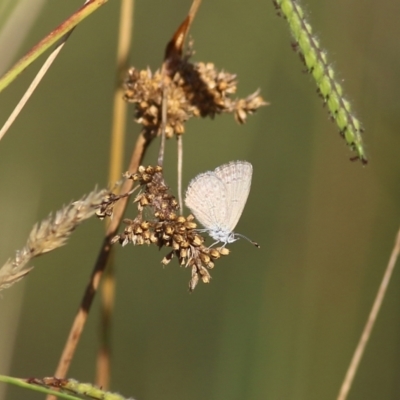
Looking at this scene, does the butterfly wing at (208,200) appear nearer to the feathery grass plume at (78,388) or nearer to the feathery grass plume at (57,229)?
the feathery grass plume at (57,229)

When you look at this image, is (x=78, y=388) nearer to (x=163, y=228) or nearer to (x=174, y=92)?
(x=163, y=228)

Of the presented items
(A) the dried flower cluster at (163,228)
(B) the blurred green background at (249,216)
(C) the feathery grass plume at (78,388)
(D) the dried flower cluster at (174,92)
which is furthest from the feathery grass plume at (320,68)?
(B) the blurred green background at (249,216)

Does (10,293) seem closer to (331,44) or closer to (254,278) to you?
(254,278)

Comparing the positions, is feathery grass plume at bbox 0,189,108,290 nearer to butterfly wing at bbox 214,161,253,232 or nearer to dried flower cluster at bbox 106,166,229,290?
dried flower cluster at bbox 106,166,229,290

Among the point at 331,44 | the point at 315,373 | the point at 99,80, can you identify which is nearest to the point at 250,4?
the point at 331,44

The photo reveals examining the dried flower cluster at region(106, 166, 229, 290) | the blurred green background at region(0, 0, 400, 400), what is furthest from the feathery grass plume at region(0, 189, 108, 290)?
the blurred green background at region(0, 0, 400, 400)

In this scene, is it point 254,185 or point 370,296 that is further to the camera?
point 254,185

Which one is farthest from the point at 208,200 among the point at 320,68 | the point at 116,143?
the point at 320,68

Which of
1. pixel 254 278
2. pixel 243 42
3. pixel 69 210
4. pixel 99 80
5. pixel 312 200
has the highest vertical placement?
pixel 243 42

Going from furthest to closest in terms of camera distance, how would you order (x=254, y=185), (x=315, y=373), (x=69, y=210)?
(x=254, y=185), (x=315, y=373), (x=69, y=210)
